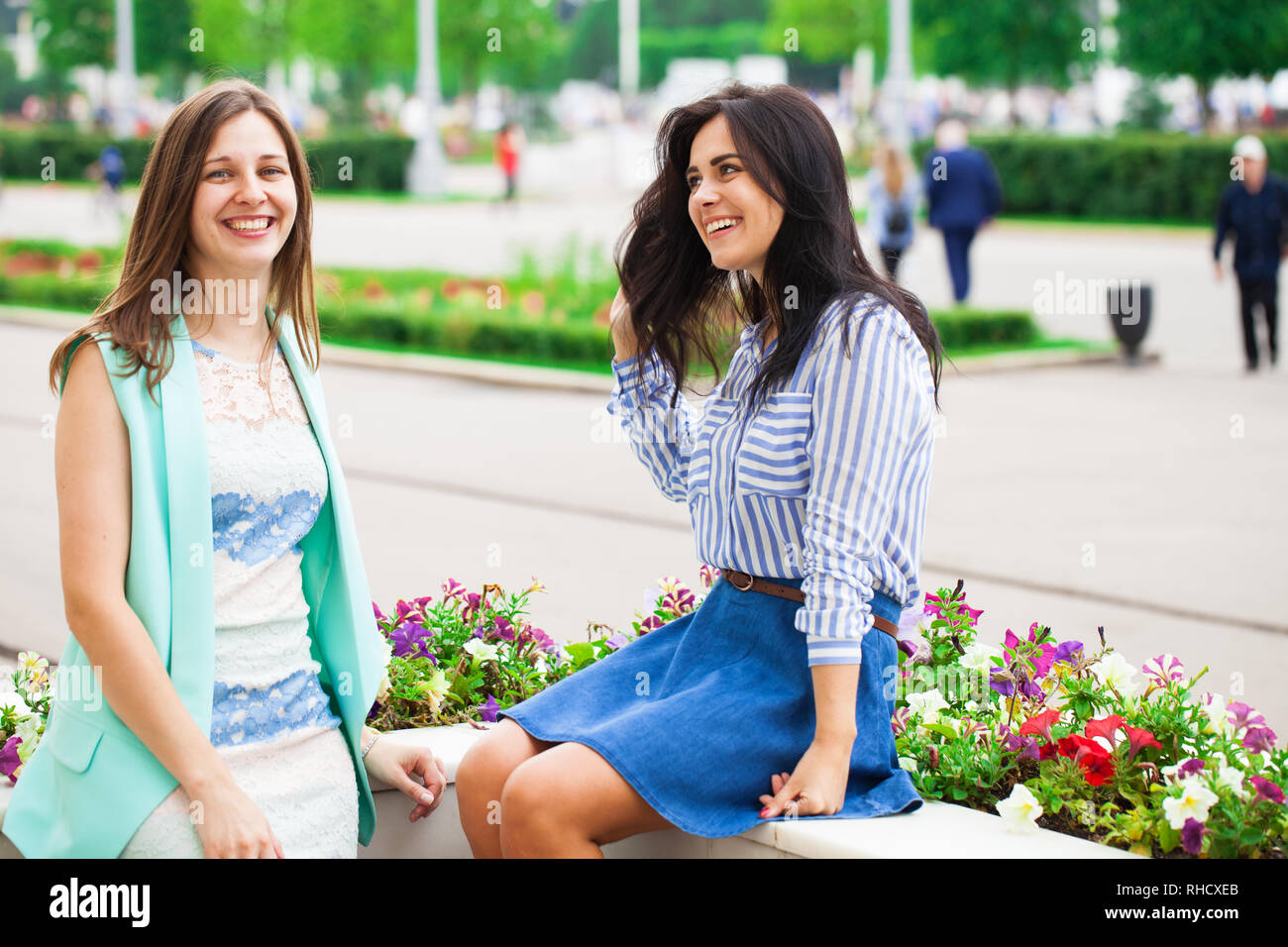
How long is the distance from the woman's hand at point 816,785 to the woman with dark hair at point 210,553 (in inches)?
26.4

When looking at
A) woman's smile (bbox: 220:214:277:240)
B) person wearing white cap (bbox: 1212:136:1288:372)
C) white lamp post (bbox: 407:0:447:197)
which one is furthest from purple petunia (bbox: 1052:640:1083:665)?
white lamp post (bbox: 407:0:447:197)

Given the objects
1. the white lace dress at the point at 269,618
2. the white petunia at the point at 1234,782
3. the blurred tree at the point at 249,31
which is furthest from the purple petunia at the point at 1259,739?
the blurred tree at the point at 249,31

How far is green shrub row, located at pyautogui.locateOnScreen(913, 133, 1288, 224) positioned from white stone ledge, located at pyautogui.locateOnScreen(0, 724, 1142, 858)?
80.5ft

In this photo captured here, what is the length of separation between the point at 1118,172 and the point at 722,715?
85.1ft

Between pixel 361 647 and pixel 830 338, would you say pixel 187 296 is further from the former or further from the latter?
pixel 830 338

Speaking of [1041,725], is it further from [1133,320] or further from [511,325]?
[1133,320]

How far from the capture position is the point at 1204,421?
10.4 meters

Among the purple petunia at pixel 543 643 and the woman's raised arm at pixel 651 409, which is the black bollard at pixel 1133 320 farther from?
the woman's raised arm at pixel 651 409

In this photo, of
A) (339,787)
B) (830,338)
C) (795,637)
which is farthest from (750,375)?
(339,787)

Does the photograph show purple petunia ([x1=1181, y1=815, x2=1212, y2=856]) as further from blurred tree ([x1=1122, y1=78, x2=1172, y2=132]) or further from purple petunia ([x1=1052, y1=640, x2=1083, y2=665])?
blurred tree ([x1=1122, y1=78, x2=1172, y2=132])

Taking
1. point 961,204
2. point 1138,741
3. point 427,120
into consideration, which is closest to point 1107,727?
point 1138,741

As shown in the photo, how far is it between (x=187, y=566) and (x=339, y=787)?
0.47 meters

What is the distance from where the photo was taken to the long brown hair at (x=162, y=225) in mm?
2459

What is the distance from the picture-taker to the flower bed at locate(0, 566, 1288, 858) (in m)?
2.54
